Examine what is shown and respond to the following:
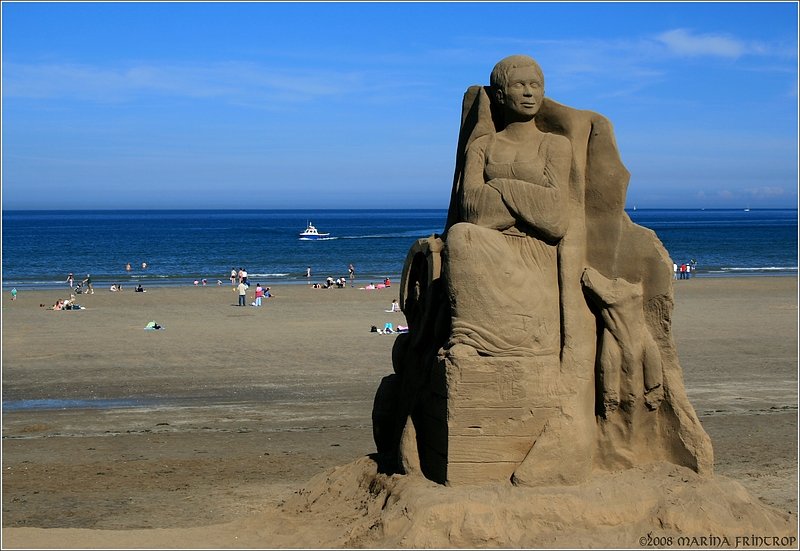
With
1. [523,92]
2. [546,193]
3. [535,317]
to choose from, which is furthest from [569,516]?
[523,92]

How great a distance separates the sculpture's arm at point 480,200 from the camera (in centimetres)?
846

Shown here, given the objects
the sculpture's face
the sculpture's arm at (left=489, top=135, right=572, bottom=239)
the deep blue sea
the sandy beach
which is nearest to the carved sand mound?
the sandy beach

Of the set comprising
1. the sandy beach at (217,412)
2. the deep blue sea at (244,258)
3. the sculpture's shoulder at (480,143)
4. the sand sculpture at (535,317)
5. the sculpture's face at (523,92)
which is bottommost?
the deep blue sea at (244,258)

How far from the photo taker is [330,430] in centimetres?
1367

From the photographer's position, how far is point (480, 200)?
8.52 metres

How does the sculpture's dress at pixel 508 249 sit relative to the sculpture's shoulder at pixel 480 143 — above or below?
below

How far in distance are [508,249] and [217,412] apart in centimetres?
779

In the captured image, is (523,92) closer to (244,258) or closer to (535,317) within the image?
(535,317)

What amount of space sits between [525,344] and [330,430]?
236 inches

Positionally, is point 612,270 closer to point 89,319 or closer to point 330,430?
point 330,430

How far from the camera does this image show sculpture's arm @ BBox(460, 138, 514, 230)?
8.46 m

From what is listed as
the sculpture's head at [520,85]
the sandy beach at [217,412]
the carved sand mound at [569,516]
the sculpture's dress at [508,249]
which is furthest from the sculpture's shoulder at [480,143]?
the sandy beach at [217,412]

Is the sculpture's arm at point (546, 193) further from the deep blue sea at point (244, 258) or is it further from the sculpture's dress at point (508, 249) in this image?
the deep blue sea at point (244, 258)

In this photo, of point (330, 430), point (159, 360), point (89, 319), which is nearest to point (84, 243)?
point (89, 319)
